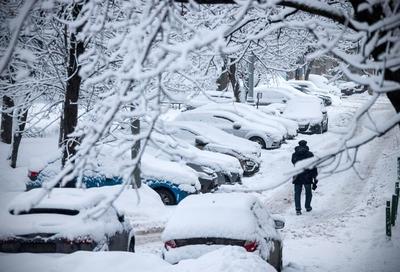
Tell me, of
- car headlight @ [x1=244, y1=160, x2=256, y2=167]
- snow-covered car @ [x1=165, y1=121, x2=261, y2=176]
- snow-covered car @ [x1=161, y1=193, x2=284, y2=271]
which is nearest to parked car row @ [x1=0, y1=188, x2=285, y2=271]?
snow-covered car @ [x1=161, y1=193, x2=284, y2=271]

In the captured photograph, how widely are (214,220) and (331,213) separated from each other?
632 centimetres

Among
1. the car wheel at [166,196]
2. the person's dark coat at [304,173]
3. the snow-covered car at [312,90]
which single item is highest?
the person's dark coat at [304,173]

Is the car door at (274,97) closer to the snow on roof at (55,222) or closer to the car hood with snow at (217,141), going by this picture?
the car hood with snow at (217,141)

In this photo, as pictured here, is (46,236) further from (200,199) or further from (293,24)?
(293,24)

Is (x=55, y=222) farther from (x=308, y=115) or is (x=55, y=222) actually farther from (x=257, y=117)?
(x=308, y=115)

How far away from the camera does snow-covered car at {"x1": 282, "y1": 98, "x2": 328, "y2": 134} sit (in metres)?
23.7

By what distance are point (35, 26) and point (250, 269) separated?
262 inches

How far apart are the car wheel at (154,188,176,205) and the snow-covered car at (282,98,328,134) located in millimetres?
13260

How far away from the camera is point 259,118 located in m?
20.5

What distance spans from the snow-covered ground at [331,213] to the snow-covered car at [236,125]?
574 mm

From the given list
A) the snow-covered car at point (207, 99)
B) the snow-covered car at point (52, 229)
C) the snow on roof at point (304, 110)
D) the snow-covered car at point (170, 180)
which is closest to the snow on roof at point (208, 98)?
the snow-covered car at point (207, 99)

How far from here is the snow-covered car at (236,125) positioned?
19000 millimetres

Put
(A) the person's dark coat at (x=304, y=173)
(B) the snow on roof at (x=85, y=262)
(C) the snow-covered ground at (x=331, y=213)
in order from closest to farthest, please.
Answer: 1. (B) the snow on roof at (x=85, y=262)
2. (C) the snow-covered ground at (x=331, y=213)
3. (A) the person's dark coat at (x=304, y=173)

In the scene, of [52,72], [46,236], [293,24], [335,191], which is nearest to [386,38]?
[293,24]
